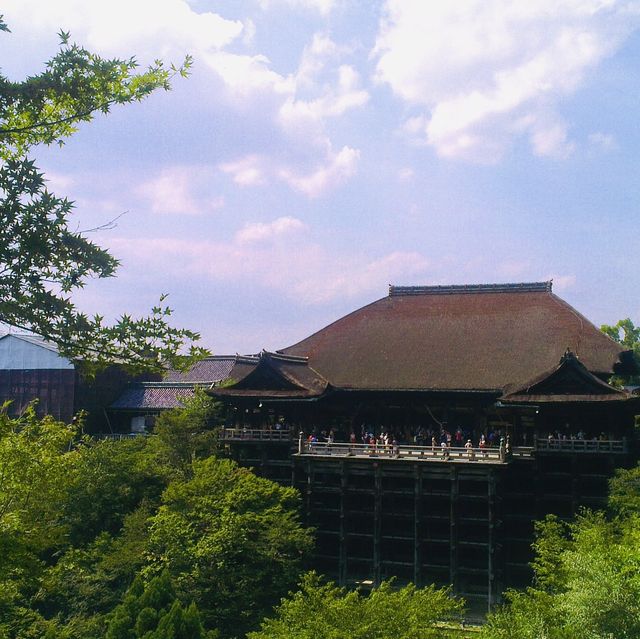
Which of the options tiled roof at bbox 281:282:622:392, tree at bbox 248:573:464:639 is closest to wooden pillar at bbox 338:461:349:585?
tiled roof at bbox 281:282:622:392

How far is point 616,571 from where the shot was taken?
18.8 m

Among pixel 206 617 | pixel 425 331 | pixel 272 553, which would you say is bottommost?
pixel 206 617

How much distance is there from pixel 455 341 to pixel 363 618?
700 inches

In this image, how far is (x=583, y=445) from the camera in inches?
1137

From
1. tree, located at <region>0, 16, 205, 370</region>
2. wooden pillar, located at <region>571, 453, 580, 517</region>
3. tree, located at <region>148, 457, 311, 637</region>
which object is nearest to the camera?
tree, located at <region>0, 16, 205, 370</region>

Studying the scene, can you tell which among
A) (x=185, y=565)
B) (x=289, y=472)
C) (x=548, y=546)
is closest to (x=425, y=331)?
(x=289, y=472)

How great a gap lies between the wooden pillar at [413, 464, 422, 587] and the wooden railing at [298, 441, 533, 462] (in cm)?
69

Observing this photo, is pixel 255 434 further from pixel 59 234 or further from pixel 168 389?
pixel 59 234

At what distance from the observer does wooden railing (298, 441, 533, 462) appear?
2909 cm

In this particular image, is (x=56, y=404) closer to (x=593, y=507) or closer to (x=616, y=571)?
(x=593, y=507)

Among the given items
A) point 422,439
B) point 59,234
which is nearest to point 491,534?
point 422,439

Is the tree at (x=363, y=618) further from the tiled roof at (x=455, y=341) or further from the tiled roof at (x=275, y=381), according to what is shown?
the tiled roof at (x=275, y=381)

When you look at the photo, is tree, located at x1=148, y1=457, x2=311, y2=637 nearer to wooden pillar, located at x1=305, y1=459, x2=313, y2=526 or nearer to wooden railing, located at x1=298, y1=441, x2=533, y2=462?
wooden pillar, located at x1=305, y1=459, x2=313, y2=526

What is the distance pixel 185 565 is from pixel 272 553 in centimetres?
304
